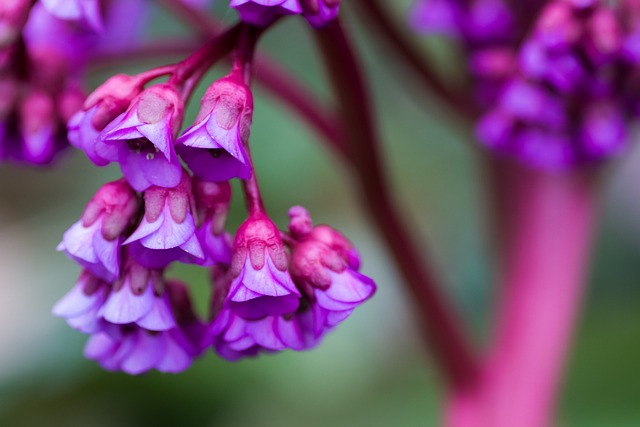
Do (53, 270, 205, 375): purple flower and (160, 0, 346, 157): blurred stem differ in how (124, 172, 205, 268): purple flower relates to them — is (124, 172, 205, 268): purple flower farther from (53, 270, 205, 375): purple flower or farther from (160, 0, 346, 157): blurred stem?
(160, 0, 346, 157): blurred stem

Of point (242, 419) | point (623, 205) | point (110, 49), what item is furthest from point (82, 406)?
point (623, 205)

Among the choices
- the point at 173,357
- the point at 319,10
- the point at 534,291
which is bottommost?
the point at 534,291

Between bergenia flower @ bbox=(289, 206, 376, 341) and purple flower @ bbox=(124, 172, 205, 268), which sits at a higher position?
purple flower @ bbox=(124, 172, 205, 268)

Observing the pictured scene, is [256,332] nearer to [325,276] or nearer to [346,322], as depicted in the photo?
[325,276]

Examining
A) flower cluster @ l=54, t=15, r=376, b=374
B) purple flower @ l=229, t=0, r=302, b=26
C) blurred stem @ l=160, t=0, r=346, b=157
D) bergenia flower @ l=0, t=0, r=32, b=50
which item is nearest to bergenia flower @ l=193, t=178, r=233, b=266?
flower cluster @ l=54, t=15, r=376, b=374

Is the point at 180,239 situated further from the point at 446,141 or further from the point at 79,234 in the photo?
the point at 446,141

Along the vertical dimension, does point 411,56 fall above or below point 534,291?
above

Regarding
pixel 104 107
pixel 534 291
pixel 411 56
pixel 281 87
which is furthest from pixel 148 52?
pixel 534 291
